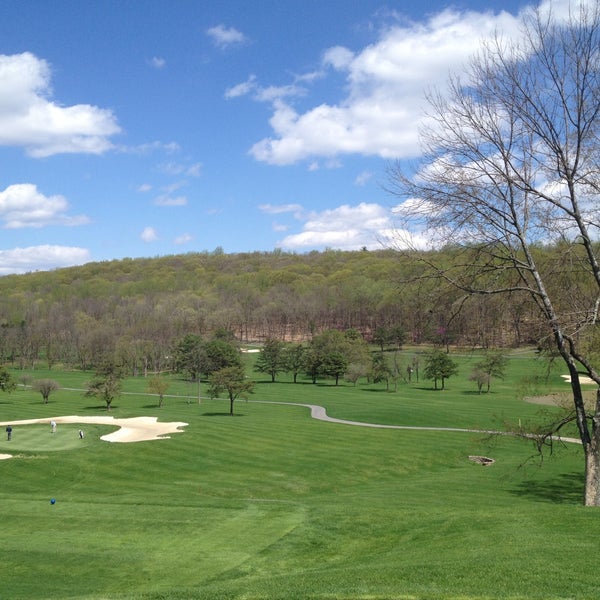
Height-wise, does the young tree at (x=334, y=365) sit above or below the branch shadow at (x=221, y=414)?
above

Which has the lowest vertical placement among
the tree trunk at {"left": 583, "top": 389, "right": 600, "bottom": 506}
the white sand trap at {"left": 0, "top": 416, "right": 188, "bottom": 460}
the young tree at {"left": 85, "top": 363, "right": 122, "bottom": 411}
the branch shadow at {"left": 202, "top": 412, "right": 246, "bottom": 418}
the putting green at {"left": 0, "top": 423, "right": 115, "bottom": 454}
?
the branch shadow at {"left": 202, "top": 412, "right": 246, "bottom": 418}

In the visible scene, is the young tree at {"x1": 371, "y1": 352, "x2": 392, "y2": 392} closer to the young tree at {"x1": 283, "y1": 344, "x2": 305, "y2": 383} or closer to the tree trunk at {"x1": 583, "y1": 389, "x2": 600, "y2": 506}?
the young tree at {"x1": 283, "y1": 344, "x2": 305, "y2": 383}

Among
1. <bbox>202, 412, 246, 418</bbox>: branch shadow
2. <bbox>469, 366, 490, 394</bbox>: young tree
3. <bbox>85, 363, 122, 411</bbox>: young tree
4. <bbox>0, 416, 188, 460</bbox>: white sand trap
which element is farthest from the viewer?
<bbox>469, 366, 490, 394</bbox>: young tree

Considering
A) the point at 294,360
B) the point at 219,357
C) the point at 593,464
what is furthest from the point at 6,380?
the point at 593,464

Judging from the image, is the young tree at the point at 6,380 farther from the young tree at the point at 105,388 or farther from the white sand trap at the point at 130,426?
the white sand trap at the point at 130,426

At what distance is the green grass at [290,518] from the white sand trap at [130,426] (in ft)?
5.57

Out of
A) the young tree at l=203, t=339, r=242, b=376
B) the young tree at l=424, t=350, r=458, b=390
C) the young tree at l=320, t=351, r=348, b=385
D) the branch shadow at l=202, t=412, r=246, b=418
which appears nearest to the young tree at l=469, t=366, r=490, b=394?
the young tree at l=424, t=350, r=458, b=390

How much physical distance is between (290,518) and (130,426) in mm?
34266

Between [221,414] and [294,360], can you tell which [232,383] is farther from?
[294,360]

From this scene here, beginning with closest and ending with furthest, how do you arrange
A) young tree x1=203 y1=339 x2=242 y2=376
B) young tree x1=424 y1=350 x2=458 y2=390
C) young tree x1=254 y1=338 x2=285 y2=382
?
young tree x1=424 y1=350 x2=458 y2=390, young tree x1=203 y1=339 x2=242 y2=376, young tree x1=254 y1=338 x2=285 y2=382

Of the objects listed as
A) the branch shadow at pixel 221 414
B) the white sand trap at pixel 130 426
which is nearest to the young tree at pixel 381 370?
the branch shadow at pixel 221 414

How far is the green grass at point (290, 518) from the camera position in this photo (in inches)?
438

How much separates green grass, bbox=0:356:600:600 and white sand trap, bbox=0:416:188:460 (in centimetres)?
170

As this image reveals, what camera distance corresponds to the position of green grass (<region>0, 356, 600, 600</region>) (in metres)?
11.1
